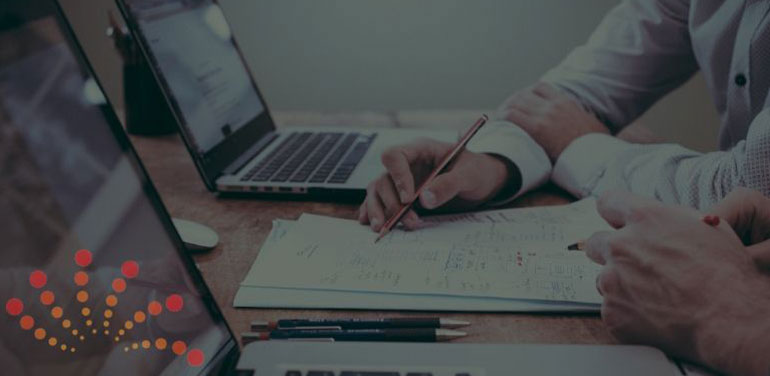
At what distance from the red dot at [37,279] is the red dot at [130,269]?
2.6 inches

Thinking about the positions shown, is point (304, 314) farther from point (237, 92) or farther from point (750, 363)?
point (237, 92)

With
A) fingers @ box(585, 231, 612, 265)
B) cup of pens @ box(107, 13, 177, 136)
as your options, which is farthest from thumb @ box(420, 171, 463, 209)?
cup of pens @ box(107, 13, 177, 136)

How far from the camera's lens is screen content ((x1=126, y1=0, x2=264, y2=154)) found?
93cm

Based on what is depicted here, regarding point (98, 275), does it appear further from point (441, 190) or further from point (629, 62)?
point (629, 62)

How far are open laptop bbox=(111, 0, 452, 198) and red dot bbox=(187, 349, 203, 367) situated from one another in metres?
0.43

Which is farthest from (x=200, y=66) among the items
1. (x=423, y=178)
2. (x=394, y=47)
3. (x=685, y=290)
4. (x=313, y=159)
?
(x=394, y=47)

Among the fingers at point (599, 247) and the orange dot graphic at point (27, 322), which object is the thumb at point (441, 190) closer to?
the fingers at point (599, 247)

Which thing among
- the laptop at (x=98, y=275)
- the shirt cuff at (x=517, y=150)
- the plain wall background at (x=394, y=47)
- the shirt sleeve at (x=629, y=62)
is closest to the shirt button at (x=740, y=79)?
the shirt sleeve at (x=629, y=62)

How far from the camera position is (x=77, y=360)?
1.35 feet

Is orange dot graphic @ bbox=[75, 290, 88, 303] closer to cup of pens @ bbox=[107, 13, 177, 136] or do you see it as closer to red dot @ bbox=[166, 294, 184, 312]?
red dot @ bbox=[166, 294, 184, 312]

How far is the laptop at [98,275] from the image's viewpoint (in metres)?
0.40

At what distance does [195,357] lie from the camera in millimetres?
487

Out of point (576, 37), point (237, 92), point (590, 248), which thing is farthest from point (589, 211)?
point (576, 37)

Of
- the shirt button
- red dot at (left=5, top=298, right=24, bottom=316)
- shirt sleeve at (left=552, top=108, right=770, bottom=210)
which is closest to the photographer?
red dot at (left=5, top=298, right=24, bottom=316)
